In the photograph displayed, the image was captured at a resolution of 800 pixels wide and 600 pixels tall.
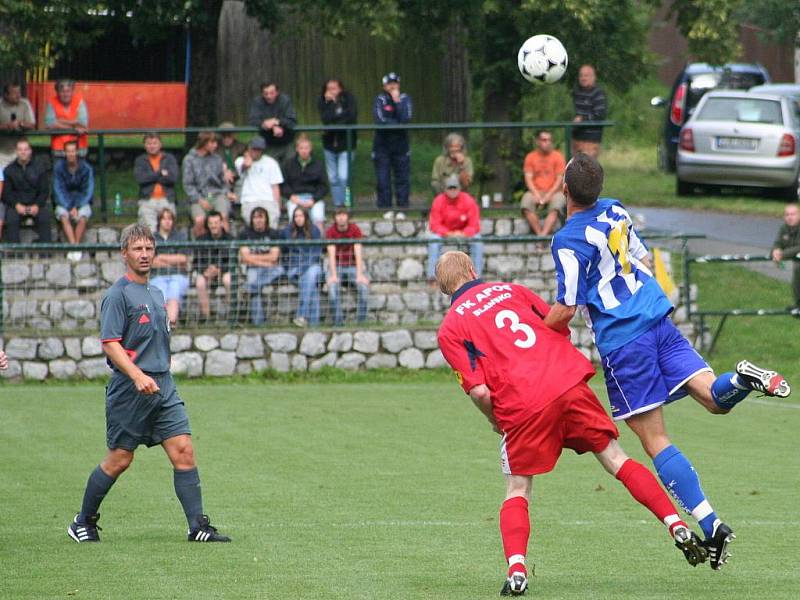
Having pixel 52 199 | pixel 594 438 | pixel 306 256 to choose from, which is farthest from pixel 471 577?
pixel 52 199

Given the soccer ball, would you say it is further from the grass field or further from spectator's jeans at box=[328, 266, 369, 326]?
spectator's jeans at box=[328, 266, 369, 326]

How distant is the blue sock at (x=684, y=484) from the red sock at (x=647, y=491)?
0.28ft

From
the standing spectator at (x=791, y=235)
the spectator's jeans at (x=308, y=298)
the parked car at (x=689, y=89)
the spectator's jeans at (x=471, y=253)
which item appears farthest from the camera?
the parked car at (x=689, y=89)

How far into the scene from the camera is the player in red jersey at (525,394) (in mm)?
6574

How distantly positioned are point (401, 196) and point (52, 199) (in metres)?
4.62

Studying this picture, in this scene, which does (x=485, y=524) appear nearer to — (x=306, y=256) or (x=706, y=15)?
(x=306, y=256)

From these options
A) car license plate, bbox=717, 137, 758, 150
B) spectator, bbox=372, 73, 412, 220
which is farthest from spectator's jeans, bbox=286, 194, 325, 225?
car license plate, bbox=717, 137, 758, 150

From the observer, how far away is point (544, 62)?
46.8 ft

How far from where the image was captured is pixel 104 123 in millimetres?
27094

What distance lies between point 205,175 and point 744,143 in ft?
36.7

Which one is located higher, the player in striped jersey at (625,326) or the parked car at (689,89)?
the parked car at (689,89)

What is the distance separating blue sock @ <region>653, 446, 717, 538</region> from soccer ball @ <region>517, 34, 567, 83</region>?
8011 mm

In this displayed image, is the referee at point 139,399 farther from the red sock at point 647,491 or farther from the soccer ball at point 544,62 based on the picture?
the soccer ball at point 544,62

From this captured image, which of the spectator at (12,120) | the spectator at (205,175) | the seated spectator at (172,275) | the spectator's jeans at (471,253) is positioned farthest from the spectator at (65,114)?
the spectator's jeans at (471,253)
